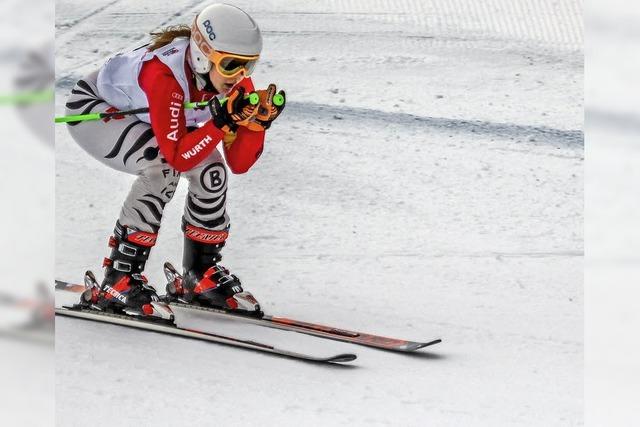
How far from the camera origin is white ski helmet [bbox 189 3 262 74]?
8.05 ft

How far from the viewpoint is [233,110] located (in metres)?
2.40

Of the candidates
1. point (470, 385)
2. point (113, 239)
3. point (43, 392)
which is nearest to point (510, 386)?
point (470, 385)

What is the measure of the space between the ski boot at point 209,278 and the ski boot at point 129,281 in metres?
0.12

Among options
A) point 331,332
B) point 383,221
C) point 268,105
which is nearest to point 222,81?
point 268,105

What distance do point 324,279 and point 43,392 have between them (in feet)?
6.78

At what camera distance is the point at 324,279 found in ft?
10.5

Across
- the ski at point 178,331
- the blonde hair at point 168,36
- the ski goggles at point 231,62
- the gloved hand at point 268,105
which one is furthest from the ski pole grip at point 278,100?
the ski at point 178,331

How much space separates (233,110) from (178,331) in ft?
2.02

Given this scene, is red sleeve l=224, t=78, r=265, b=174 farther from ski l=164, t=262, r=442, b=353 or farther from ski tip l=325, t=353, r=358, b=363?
ski tip l=325, t=353, r=358, b=363

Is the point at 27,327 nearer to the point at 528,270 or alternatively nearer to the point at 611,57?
the point at 528,270

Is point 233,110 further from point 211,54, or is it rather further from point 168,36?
point 168,36

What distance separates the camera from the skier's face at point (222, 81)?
8.25ft

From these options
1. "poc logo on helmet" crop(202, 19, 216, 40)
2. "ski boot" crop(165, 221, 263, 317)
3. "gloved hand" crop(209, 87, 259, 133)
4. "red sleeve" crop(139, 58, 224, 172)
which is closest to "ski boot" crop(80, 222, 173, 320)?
"ski boot" crop(165, 221, 263, 317)

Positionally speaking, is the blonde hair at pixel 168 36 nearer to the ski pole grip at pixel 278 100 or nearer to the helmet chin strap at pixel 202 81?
A: the helmet chin strap at pixel 202 81
